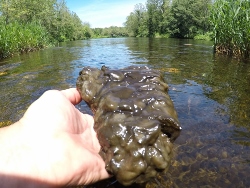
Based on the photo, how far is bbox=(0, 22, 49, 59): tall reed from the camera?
1404cm

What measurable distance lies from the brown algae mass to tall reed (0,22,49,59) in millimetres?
13819

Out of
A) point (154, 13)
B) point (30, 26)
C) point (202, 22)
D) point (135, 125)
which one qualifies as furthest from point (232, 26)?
point (154, 13)

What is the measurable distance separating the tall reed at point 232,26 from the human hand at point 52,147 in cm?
1021

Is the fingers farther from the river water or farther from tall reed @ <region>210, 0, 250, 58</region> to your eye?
tall reed @ <region>210, 0, 250, 58</region>

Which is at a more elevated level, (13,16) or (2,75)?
(13,16)

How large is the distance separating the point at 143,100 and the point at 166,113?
34 centimetres

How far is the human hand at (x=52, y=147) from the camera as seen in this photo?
1822mm

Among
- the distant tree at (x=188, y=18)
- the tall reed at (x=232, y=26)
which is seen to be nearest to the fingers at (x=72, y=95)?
the tall reed at (x=232, y=26)

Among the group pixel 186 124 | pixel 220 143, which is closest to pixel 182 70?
pixel 186 124

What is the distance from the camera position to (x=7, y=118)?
477cm

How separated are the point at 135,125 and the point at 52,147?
901mm

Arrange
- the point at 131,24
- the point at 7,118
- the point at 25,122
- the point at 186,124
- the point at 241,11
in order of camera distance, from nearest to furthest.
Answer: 1. the point at 25,122
2. the point at 186,124
3. the point at 7,118
4. the point at 241,11
5. the point at 131,24

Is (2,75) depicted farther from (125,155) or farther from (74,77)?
(125,155)

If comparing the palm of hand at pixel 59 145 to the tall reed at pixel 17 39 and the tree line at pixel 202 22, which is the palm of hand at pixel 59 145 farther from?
the tall reed at pixel 17 39
